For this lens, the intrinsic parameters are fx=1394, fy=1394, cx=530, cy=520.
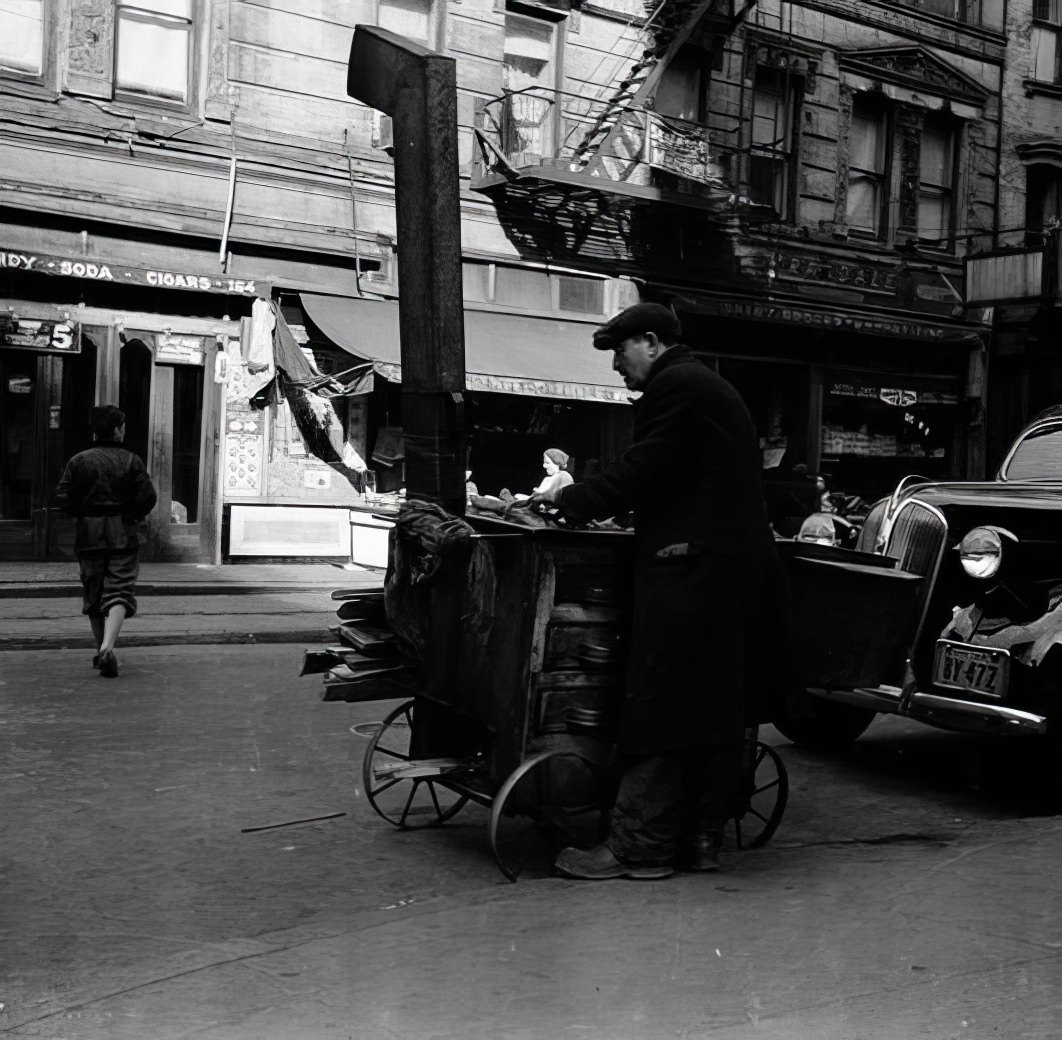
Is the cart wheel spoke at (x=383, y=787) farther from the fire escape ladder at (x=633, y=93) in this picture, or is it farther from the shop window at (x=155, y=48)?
the fire escape ladder at (x=633, y=93)

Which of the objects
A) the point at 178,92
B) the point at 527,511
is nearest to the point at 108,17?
the point at 178,92

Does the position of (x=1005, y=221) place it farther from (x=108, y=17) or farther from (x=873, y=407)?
(x=108, y=17)

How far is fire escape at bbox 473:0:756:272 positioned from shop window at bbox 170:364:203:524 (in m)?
5.20

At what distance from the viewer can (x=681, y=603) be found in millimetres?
4840

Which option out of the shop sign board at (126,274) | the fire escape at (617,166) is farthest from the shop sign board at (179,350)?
the fire escape at (617,166)

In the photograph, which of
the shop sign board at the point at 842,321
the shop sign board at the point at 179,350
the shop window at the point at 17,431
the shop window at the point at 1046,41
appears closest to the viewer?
the shop window at the point at 17,431

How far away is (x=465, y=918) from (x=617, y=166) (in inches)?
695

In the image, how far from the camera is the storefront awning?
700 inches

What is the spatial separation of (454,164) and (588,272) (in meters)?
16.5

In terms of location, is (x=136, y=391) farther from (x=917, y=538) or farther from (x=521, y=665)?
(x=521, y=665)

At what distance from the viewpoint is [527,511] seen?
520cm

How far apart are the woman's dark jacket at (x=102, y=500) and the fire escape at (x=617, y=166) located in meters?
10.7

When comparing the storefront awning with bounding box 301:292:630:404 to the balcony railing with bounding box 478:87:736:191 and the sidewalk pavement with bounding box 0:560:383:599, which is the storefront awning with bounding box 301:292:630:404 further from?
the sidewalk pavement with bounding box 0:560:383:599

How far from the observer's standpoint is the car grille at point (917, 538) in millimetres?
6918
